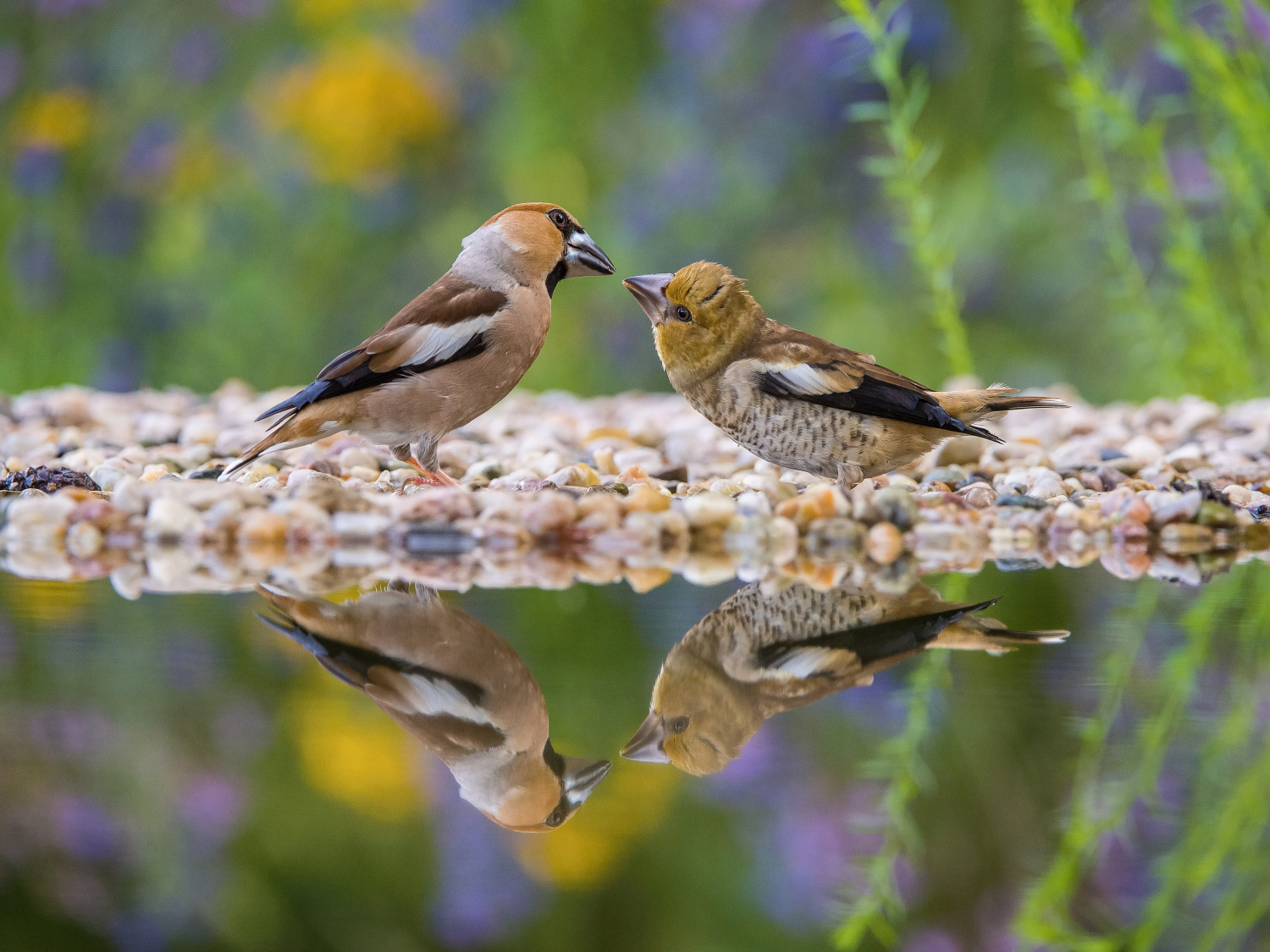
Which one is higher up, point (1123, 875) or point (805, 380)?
point (805, 380)

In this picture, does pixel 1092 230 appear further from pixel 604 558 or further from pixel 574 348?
pixel 604 558

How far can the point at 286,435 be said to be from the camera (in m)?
2.86

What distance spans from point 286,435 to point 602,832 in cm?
200

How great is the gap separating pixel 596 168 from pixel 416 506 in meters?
3.88

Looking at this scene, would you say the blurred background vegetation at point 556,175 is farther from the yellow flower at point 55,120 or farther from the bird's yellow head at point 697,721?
the bird's yellow head at point 697,721

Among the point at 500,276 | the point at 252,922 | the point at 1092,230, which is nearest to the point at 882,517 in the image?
the point at 500,276

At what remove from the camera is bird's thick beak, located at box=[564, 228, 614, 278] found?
3.34 m

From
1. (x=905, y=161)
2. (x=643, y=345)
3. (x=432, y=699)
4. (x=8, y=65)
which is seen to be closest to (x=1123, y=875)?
(x=432, y=699)

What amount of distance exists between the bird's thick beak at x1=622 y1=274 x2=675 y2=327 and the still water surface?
140 cm

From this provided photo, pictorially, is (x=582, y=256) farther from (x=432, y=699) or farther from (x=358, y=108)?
(x=358, y=108)

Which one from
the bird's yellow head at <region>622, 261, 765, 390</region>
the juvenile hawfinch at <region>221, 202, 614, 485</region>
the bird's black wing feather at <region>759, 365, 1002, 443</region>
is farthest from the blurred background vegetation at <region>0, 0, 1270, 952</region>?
the juvenile hawfinch at <region>221, 202, 614, 485</region>

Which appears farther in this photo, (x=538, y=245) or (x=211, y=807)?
(x=538, y=245)

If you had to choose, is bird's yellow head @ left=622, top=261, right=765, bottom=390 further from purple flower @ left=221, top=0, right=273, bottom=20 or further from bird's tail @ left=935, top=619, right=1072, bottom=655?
purple flower @ left=221, top=0, right=273, bottom=20

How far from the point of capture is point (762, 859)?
96 cm
